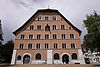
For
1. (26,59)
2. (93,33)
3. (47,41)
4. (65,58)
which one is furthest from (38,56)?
(93,33)

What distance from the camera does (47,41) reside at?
45.5 meters

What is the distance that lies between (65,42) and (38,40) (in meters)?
8.40

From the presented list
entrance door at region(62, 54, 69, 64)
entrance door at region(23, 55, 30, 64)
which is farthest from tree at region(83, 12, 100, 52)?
entrance door at region(23, 55, 30, 64)

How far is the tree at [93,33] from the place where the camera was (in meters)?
33.8

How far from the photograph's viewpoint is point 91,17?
35.9 m

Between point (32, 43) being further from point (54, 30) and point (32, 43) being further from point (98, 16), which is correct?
point (98, 16)

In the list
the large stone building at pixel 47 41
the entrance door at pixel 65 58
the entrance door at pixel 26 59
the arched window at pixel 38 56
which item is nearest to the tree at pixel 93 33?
the large stone building at pixel 47 41

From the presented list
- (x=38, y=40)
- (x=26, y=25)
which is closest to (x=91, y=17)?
(x=38, y=40)

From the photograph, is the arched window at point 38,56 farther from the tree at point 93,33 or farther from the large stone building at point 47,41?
the tree at point 93,33

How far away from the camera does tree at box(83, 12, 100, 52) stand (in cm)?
3375

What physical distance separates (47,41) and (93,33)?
15904 millimetres

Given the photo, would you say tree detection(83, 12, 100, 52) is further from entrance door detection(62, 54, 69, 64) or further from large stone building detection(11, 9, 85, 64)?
entrance door detection(62, 54, 69, 64)

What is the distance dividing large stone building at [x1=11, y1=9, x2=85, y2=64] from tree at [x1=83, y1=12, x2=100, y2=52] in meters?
9.86

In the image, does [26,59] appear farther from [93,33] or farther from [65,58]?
[93,33]
